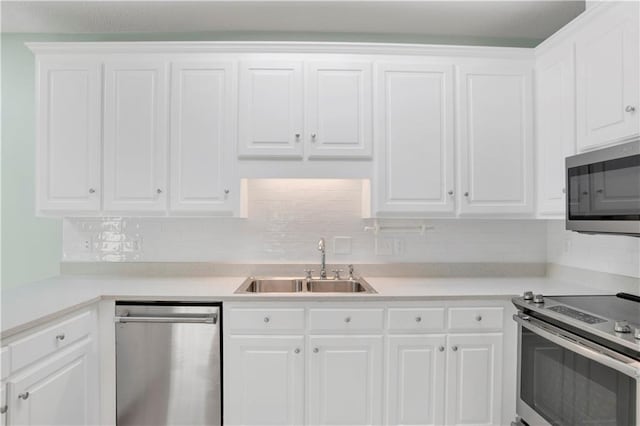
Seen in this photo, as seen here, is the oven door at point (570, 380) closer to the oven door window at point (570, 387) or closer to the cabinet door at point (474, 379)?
the oven door window at point (570, 387)

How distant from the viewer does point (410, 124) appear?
2.31 metres

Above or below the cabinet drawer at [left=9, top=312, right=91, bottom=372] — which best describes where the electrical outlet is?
above

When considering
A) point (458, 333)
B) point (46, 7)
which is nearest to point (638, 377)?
point (458, 333)

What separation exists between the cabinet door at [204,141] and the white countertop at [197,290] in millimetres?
512

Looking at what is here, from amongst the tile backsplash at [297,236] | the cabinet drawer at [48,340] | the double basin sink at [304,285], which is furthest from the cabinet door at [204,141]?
the cabinet drawer at [48,340]

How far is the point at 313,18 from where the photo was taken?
2502mm

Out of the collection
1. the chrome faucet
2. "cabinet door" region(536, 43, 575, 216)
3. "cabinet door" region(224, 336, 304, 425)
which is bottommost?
"cabinet door" region(224, 336, 304, 425)

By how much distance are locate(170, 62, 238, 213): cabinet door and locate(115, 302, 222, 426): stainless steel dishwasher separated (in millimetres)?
663

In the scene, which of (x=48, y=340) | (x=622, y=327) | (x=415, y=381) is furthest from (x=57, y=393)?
(x=622, y=327)

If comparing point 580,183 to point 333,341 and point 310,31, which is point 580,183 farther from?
point 310,31

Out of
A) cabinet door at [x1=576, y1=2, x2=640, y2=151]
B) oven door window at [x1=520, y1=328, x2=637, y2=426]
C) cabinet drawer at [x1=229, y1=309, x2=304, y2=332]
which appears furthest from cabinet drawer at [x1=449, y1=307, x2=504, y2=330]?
cabinet door at [x1=576, y1=2, x2=640, y2=151]

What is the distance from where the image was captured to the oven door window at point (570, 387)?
1.37 meters

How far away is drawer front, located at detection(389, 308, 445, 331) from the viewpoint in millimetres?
1999

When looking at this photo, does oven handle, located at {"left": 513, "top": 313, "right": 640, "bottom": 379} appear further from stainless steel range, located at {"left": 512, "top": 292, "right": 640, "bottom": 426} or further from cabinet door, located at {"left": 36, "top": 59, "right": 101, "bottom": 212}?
cabinet door, located at {"left": 36, "top": 59, "right": 101, "bottom": 212}
